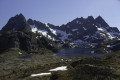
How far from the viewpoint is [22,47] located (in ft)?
650

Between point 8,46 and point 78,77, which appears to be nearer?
point 78,77

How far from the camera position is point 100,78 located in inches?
789

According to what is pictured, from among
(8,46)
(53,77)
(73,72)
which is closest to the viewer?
(73,72)

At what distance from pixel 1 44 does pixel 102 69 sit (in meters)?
192

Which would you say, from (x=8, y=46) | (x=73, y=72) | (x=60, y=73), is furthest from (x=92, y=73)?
(x=8, y=46)

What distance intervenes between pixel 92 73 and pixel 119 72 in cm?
314

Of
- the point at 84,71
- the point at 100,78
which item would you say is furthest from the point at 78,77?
the point at 100,78

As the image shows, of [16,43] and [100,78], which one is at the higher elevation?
[16,43]

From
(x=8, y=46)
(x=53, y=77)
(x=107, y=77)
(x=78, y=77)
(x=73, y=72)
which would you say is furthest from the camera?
(x=8, y=46)

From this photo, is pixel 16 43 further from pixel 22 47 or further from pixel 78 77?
pixel 78 77

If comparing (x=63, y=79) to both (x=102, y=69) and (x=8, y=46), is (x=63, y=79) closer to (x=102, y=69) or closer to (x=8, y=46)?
(x=102, y=69)

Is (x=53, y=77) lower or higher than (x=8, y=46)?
lower

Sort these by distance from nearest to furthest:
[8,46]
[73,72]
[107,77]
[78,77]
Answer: [107,77]
[78,77]
[73,72]
[8,46]

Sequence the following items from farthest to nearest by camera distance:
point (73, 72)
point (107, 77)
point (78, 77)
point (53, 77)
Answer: point (53, 77) < point (73, 72) < point (78, 77) < point (107, 77)
